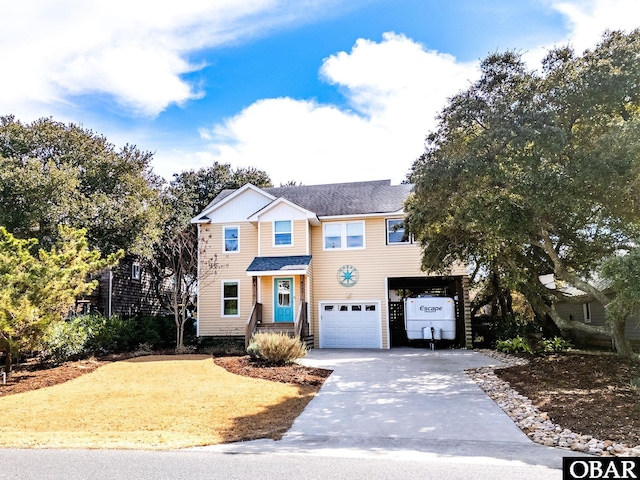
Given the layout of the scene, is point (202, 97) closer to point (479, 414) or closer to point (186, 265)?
point (186, 265)

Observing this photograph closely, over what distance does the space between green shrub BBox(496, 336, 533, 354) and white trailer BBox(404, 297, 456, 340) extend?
7.42 ft

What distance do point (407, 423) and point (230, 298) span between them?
14220 millimetres

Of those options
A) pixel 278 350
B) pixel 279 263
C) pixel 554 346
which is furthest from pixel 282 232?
pixel 554 346

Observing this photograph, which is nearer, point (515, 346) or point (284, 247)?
point (515, 346)

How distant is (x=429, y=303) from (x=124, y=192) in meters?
15.1

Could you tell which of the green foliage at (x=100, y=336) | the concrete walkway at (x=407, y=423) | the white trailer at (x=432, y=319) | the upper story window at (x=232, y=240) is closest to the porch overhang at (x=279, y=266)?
the upper story window at (x=232, y=240)

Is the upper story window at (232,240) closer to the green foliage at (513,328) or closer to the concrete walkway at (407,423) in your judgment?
the concrete walkway at (407,423)

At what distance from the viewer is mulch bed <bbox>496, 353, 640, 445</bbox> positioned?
7.01 meters

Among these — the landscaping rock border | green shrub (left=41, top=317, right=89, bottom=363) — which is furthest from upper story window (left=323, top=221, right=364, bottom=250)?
green shrub (left=41, top=317, right=89, bottom=363)

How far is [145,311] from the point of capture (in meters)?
26.3

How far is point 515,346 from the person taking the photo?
53.8 ft

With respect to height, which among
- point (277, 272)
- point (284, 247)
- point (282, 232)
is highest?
point (282, 232)

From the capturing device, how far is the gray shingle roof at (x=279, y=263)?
61.9 feet

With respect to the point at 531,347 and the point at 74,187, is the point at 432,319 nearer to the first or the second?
the point at 531,347
